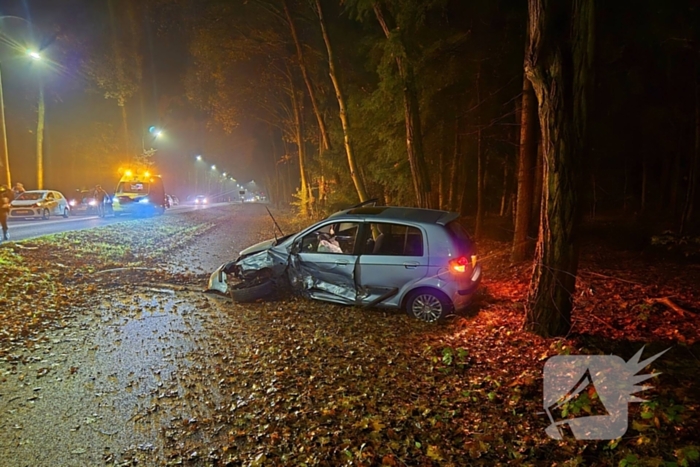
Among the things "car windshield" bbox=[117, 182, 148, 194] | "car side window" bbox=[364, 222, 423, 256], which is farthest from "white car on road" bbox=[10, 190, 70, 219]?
"car side window" bbox=[364, 222, 423, 256]

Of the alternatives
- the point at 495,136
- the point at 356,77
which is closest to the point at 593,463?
the point at 495,136

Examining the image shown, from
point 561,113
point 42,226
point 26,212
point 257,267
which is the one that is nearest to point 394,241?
point 257,267

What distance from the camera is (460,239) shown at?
22.5 feet

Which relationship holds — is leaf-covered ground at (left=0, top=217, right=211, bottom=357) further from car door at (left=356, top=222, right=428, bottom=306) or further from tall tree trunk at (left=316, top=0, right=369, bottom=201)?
tall tree trunk at (left=316, top=0, right=369, bottom=201)

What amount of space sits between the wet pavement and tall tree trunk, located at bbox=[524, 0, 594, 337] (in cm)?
422

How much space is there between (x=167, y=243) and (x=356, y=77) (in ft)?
34.7

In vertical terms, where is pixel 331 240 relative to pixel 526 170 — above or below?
below

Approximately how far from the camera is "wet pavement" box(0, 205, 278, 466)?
371 cm

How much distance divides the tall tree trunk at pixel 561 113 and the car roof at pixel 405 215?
2.05 meters

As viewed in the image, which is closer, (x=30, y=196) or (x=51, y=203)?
(x=30, y=196)

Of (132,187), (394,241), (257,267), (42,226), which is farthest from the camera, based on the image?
(132,187)

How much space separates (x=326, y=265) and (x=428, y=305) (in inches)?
75.7

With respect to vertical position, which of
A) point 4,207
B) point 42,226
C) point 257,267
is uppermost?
point 4,207

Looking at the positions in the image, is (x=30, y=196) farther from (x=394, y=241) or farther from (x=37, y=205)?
(x=394, y=241)
